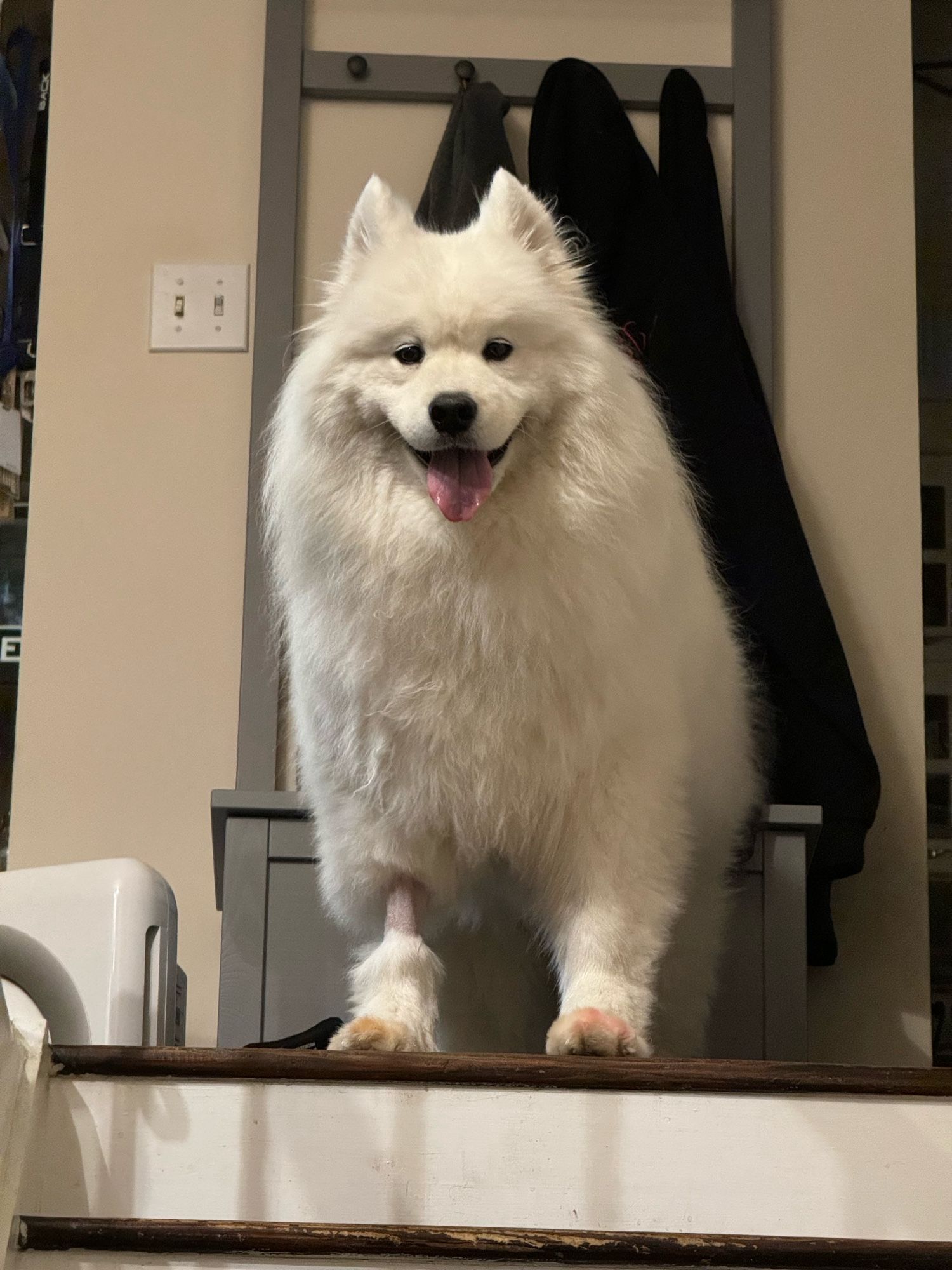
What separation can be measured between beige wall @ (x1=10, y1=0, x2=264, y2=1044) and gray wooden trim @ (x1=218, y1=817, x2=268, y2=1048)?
455 mm

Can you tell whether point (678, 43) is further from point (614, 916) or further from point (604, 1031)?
point (604, 1031)

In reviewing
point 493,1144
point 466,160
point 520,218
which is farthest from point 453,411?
point 466,160

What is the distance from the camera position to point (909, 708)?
277 centimetres

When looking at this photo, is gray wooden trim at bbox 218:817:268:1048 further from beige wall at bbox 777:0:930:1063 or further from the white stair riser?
beige wall at bbox 777:0:930:1063

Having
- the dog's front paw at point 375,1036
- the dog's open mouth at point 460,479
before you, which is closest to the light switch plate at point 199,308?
the dog's open mouth at point 460,479

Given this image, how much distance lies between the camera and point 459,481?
1.79 m

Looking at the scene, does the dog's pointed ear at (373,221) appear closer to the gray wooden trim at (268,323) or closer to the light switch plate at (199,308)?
the gray wooden trim at (268,323)

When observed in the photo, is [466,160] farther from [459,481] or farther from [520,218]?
[459,481]

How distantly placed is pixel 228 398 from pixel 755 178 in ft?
3.74

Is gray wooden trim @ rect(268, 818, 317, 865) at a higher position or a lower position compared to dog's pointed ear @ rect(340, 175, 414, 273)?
lower

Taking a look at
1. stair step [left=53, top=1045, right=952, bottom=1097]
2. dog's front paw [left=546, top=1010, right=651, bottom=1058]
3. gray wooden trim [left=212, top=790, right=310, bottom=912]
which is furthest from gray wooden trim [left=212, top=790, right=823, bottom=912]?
stair step [left=53, top=1045, right=952, bottom=1097]

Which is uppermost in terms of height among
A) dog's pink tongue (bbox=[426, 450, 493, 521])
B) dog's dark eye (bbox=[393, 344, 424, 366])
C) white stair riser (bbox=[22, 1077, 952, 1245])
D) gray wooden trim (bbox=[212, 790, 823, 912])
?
dog's dark eye (bbox=[393, 344, 424, 366])

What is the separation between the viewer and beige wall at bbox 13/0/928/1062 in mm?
2713

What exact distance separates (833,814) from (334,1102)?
4.45ft
